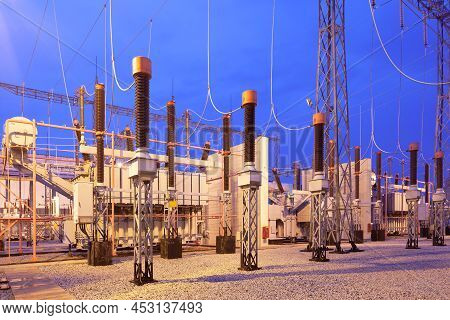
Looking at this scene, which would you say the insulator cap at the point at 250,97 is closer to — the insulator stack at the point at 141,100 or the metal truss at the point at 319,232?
the insulator stack at the point at 141,100

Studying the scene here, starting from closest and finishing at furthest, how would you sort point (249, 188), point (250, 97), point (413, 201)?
1. point (249, 188)
2. point (250, 97)
3. point (413, 201)

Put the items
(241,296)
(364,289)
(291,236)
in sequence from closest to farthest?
1. (241,296)
2. (364,289)
3. (291,236)

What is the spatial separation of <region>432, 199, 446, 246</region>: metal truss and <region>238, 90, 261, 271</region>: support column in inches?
A: 662

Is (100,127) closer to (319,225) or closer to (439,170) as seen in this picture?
(319,225)

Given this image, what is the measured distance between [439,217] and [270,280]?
19.2 meters

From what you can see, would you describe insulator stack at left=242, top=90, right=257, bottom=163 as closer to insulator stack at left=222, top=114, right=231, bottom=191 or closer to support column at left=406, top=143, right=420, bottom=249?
insulator stack at left=222, top=114, right=231, bottom=191

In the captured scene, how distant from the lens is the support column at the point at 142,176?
1138 cm

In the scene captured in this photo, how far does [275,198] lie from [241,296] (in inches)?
→ 1066

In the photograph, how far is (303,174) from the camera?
46.2 m

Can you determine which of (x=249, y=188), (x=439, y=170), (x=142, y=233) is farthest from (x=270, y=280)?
(x=439, y=170)

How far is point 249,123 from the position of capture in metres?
14.9

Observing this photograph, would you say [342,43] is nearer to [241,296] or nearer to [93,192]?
[93,192]
